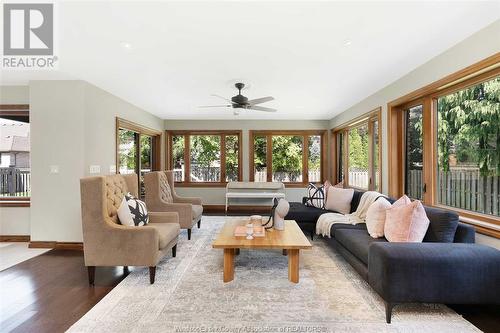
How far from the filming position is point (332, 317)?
2.04 metres

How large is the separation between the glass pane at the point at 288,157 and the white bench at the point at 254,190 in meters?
A: 0.43

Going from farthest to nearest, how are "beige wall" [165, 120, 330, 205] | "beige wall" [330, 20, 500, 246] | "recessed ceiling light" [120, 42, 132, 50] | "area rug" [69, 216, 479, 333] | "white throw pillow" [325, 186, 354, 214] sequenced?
"beige wall" [165, 120, 330, 205]
"white throw pillow" [325, 186, 354, 214]
"recessed ceiling light" [120, 42, 132, 50]
"beige wall" [330, 20, 500, 246]
"area rug" [69, 216, 479, 333]

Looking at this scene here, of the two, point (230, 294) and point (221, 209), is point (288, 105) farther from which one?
point (230, 294)

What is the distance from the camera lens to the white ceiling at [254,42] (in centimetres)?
198

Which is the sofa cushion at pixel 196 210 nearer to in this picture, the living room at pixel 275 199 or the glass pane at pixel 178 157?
the living room at pixel 275 199

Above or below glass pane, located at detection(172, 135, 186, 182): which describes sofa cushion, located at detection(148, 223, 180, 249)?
below

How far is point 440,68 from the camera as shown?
2771 mm

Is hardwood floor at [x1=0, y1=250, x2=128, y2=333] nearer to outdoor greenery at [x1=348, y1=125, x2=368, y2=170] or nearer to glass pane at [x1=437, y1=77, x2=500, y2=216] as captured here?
glass pane at [x1=437, y1=77, x2=500, y2=216]

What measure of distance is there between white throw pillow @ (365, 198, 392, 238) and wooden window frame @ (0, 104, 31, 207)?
521cm

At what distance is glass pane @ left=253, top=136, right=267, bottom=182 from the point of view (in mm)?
6945

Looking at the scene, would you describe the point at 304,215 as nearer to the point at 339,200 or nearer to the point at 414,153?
the point at 339,200

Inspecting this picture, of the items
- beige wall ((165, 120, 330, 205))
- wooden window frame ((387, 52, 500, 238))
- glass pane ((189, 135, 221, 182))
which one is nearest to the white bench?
beige wall ((165, 120, 330, 205))

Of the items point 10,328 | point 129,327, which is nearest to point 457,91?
point 129,327

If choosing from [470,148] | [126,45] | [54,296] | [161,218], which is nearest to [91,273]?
[54,296]
